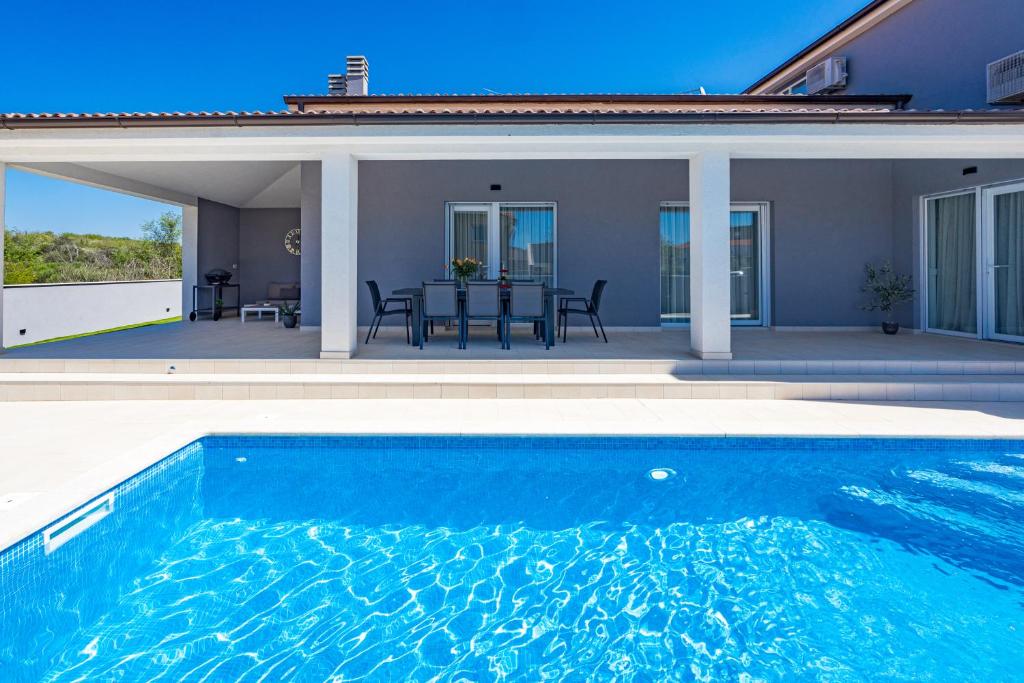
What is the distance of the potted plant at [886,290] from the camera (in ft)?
33.7

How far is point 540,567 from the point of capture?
327 cm

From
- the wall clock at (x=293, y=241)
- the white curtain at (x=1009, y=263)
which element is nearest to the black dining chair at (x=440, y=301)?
the white curtain at (x=1009, y=263)

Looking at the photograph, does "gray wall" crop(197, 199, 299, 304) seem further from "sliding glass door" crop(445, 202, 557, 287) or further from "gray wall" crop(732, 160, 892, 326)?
"gray wall" crop(732, 160, 892, 326)

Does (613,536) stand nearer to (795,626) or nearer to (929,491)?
(795,626)

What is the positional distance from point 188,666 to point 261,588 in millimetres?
592

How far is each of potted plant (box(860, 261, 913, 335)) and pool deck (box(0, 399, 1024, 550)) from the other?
14.2 feet

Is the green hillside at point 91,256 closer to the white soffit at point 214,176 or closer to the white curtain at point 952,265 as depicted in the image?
the white soffit at point 214,176

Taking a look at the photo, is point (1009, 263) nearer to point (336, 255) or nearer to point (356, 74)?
point (336, 255)

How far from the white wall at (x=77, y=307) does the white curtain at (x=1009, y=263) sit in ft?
51.8

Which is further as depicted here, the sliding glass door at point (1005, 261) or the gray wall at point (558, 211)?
the gray wall at point (558, 211)

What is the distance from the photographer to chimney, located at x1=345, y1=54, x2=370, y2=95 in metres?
13.5

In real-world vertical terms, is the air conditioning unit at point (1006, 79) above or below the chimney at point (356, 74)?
below

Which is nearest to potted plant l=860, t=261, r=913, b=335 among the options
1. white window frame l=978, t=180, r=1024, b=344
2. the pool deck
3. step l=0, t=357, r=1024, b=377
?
white window frame l=978, t=180, r=1024, b=344

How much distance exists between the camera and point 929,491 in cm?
408
